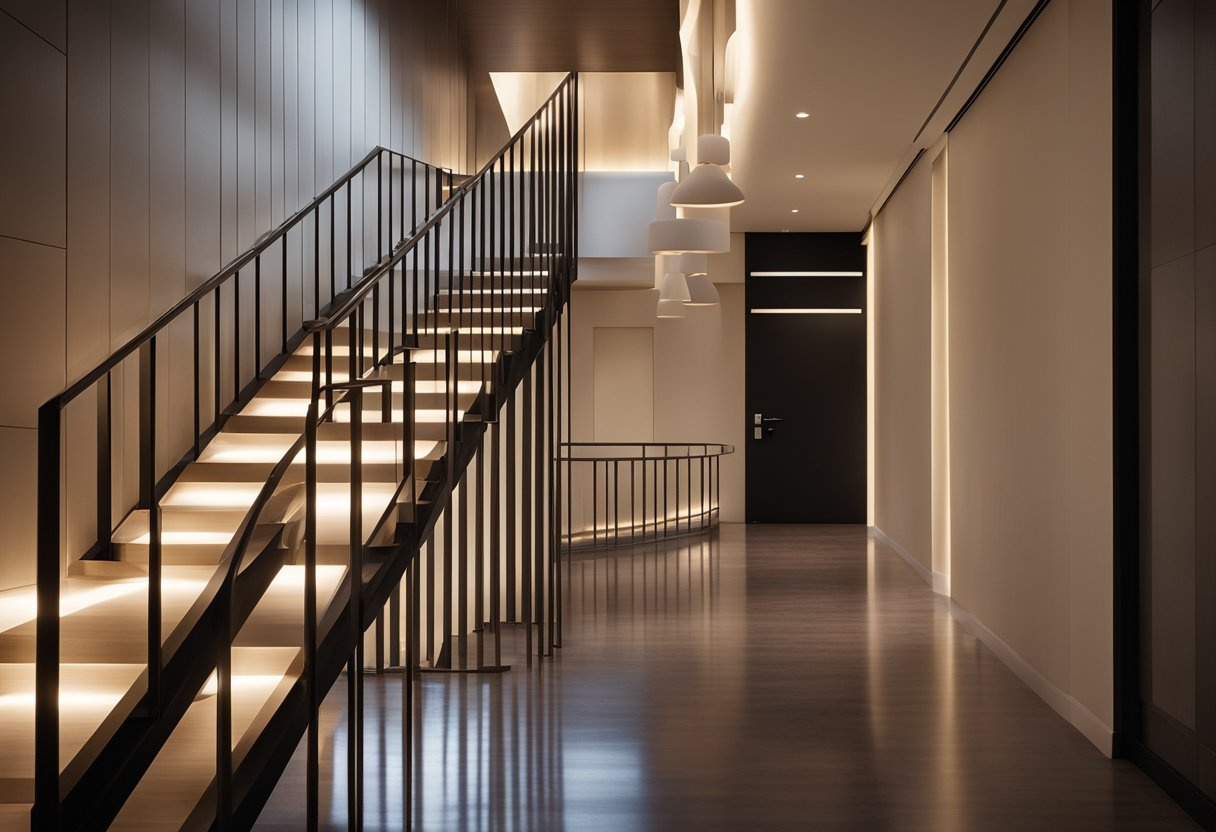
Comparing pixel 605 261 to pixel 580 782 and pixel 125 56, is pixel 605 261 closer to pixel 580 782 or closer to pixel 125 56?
pixel 125 56

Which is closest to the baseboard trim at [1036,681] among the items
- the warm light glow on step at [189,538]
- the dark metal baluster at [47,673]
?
the warm light glow on step at [189,538]

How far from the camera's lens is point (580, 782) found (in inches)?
154

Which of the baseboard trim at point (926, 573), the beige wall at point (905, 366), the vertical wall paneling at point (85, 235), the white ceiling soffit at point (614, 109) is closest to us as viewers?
the vertical wall paneling at point (85, 235)

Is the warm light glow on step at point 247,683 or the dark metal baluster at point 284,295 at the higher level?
the dark metal baluster at point 284,295

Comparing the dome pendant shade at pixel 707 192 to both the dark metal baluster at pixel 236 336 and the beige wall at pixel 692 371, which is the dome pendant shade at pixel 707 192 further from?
the beige wall at pixel 692 371

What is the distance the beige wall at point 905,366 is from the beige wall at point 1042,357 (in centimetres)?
116

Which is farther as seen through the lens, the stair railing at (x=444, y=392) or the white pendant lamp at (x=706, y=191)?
the white pendant lamp at (x=706, y=191)

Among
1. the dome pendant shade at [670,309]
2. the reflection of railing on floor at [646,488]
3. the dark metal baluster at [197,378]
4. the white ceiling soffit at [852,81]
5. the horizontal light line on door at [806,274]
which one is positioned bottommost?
the reflection of railing on floor at [646,488]

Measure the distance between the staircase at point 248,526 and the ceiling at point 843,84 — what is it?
56.3 inches

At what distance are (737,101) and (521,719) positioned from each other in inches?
184

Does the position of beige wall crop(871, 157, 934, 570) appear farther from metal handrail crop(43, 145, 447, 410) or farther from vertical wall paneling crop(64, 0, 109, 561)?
vertical wall paneling crop(64, 0, 109, 561)

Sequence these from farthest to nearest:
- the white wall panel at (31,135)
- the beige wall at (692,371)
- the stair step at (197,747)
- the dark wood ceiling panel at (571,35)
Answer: the beige wall at (692,371) < the dark wood ceiling panel at (571,35) < the white wall panel at (31,135) < the stair step at (197,747)

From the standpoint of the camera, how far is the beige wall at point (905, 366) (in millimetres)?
8344

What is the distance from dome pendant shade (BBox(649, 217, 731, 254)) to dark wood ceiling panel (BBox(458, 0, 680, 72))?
3.50m
